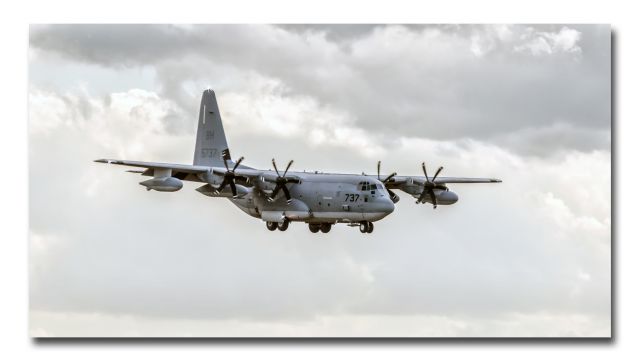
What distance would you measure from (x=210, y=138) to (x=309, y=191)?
6.05 meters

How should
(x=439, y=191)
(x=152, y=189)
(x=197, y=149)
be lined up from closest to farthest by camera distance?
(x=152, y=189), (x=439, y=191), (x=197, y=149)

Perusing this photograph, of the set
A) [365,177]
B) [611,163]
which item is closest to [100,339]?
[611,163]

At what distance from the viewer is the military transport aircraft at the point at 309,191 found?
1385 inches

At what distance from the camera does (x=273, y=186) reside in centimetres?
3647

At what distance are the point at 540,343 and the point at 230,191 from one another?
45.8 feet

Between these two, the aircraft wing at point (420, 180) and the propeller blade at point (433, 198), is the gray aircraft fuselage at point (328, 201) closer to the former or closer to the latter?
the propeller blade at point (433, 198)

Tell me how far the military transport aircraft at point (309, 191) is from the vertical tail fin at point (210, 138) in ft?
6.67

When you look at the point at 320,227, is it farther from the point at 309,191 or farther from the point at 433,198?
the point at 433,198

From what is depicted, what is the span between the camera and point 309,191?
36.4 meters

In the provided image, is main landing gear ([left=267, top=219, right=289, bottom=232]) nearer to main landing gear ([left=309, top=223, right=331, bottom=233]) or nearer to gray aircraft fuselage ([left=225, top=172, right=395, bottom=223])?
gray aircraft fuselage ([left=225, top=172, right=395, bottom=223])

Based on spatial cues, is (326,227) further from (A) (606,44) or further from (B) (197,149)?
(A) (606,44)

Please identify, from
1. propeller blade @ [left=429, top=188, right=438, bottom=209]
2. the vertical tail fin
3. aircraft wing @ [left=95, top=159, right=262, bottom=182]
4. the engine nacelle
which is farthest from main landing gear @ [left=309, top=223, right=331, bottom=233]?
the engine nacelle

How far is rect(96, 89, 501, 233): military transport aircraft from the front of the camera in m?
35.2

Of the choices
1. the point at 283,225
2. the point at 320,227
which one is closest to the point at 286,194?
the point at 283,225
